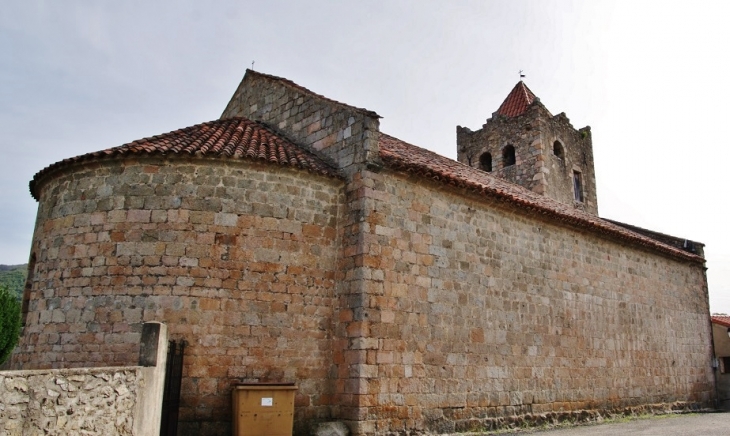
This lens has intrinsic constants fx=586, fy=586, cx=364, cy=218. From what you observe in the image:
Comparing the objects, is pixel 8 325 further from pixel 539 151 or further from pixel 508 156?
pixel 508 156

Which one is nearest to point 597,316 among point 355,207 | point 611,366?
point 611,366

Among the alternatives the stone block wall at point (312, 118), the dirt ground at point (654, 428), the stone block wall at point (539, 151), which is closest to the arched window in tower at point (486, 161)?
the stone block wall at point (539, 151)

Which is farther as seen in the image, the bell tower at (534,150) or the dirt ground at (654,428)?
the bell tower at (534,150)

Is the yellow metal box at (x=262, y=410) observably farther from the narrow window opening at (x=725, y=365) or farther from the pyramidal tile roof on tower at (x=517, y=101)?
the pyramidal tile roof on tower at (x=517, y=101)

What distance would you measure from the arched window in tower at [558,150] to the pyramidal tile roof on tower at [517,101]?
1.77 metres

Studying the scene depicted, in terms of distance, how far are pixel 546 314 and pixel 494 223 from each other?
7.53ft

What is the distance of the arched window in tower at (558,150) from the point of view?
71.1 ft

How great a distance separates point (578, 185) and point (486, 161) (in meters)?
3.61

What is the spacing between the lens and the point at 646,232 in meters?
19.2

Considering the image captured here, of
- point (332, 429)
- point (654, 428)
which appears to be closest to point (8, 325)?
point (332, 429)

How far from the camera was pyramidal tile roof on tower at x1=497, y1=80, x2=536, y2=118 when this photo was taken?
2203cm

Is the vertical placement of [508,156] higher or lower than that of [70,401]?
higher

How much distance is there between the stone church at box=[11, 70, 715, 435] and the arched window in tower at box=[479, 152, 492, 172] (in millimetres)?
9670

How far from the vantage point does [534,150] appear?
20.4 meters
